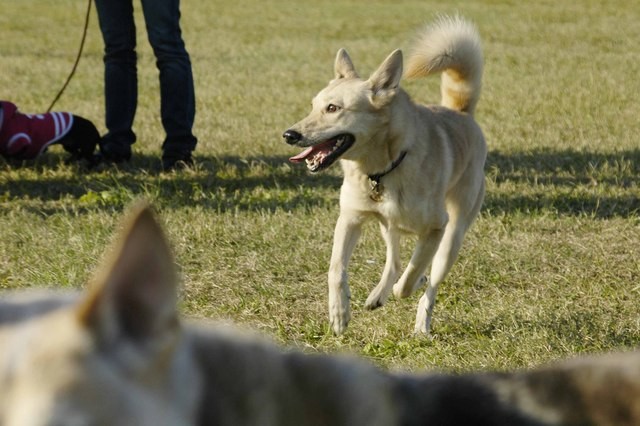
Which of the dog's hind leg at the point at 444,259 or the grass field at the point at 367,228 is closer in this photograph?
the grass field at the point at 367,228

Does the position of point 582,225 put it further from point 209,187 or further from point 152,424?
point 152,424

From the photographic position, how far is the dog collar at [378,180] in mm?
4375

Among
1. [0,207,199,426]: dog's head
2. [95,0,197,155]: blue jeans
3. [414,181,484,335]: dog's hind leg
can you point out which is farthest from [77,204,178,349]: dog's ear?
[95,0,197,155]: blue jeans

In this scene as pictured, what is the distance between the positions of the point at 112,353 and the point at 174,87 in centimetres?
563

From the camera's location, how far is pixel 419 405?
51.3 inches

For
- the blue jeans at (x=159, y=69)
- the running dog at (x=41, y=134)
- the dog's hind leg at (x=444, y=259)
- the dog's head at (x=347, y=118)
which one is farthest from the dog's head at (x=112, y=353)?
the running dog at (x=41, y=134)

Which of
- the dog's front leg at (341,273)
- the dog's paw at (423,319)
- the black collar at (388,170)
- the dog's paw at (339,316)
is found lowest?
the dog's paw at (423,319)

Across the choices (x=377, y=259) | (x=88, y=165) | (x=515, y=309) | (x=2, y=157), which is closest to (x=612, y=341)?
(x=515, y=309)

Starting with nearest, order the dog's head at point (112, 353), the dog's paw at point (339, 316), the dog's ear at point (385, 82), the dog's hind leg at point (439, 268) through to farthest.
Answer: the dog's head at point (112, 353) → the dog's paw at point (339, 316) → the dog's hind leg at point (439, 268) → the dog's ear at point (385, 82)

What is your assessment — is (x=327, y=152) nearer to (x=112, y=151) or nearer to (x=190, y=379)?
(x=112, y=151)

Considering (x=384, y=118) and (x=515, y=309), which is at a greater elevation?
(x=384, y=118)

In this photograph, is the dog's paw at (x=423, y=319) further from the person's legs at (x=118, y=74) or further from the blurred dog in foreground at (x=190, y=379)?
the person's legs at (x=118, y=74)

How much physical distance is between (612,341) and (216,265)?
1.97 meters

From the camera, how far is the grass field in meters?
4.04
